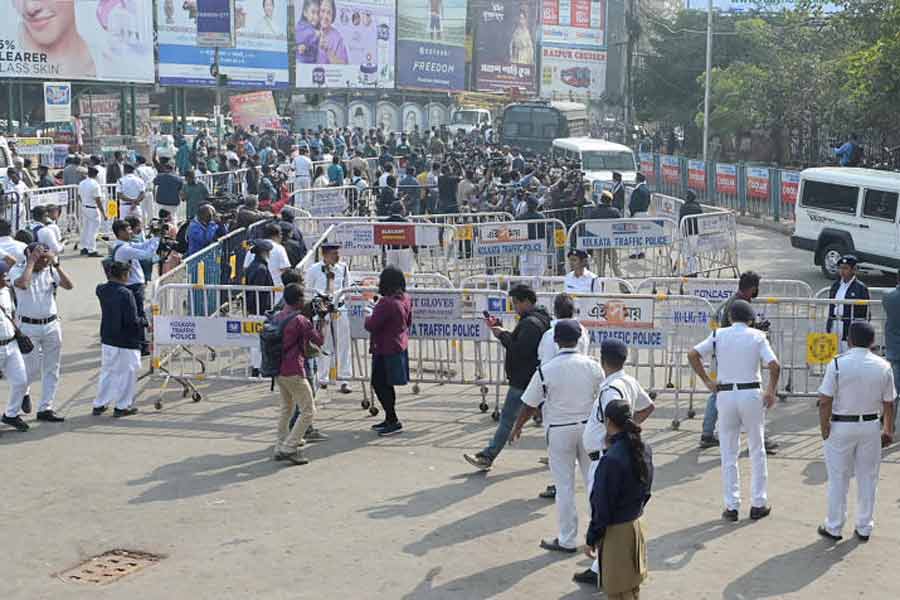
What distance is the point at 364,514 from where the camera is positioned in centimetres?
938

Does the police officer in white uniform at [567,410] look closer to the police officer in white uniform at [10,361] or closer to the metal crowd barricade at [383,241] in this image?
the police officer in white uniform at [10,361]

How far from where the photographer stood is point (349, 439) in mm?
11539

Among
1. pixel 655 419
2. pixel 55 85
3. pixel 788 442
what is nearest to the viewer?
pixel 788 442

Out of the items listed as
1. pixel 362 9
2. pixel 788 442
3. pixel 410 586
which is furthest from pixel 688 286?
pixel 362 9

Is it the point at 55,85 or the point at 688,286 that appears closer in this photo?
the point at 688,286

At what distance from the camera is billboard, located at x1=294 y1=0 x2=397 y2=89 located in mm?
55875

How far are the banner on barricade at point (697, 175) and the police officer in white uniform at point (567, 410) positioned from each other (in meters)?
26.3

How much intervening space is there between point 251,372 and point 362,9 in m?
48.1

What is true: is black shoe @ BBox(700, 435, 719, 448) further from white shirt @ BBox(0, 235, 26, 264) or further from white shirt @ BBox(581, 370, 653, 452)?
white shirt @ BBox(0, 235, 26, 264)

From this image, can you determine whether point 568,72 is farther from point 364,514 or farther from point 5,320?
point 364,514

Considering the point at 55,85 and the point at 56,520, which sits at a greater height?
the point at 55,85

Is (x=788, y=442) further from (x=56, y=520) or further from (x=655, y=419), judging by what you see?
(x=56, y=520)

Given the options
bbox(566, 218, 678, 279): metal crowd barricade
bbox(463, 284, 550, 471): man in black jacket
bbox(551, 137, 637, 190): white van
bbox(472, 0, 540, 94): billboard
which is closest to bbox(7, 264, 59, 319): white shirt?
bbox(463, 284, 550, 471): man in black jacket

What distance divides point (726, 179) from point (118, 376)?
2293 cm
